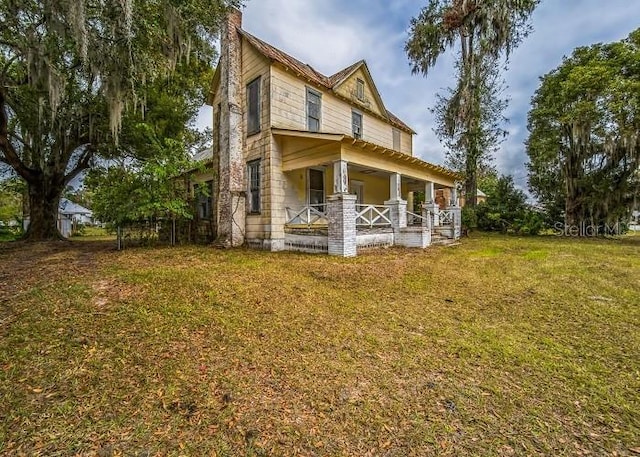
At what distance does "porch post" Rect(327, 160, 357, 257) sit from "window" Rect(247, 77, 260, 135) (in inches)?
152

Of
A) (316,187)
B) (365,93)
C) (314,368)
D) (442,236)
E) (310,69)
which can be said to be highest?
(310,69)

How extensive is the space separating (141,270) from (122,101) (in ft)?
21.6

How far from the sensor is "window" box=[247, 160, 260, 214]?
10516 mm

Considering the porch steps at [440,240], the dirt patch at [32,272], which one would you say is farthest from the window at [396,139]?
the dirt patch at [32,272]

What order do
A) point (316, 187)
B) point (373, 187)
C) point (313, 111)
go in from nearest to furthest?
Answer: point (313, 111)
point (316, 187)
point (373, 187)

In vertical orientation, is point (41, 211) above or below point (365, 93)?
below

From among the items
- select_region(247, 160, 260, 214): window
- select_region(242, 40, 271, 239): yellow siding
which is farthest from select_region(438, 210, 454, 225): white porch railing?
select_region(247, 160, 260, 214): window

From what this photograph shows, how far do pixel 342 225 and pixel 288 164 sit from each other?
10.4 ft

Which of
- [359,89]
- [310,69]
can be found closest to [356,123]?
[359,89]

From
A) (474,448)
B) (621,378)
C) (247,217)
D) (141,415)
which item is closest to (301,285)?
(141,415)

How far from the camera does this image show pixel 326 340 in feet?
10.6

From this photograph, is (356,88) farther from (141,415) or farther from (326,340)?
(141,415)

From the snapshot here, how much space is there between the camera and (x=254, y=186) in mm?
10680

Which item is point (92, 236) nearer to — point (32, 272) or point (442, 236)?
point (32, 272)
